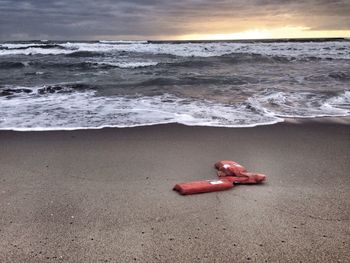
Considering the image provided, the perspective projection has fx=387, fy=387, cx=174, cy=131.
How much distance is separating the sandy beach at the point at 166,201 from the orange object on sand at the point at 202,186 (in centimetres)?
7

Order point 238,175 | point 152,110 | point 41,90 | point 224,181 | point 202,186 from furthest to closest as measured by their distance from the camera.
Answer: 1. point 41,90
2. point 152,110
3. point 238,175
4. point 224,181
5. point 202,186

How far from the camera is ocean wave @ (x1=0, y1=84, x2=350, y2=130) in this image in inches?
271

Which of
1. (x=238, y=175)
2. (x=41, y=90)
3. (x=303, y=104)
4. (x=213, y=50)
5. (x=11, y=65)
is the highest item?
(x=238, y=175)

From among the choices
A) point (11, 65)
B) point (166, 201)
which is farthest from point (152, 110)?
point (11, 65)

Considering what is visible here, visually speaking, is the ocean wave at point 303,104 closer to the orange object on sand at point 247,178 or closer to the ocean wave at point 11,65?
the orange object on sand at point 247,178

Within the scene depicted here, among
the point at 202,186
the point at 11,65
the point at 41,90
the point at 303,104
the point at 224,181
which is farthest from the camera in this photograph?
the point at 11,65

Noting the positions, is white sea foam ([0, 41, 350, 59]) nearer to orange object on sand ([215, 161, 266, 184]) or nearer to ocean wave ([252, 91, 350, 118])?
ocean wave ([252, 91, 350, 118])

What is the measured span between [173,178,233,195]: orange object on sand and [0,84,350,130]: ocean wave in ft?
9.30

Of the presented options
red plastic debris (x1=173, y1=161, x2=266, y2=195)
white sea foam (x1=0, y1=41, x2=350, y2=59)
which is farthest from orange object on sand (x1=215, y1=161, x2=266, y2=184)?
white sea foam (x1=0, y1=41, x2=350, y2=59)

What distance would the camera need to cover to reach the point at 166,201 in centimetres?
355

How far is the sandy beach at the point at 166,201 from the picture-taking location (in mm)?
2736

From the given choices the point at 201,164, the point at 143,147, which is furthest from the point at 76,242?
the point at 143,147

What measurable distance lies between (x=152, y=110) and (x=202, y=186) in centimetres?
443

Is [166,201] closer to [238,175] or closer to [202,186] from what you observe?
[202,186]
